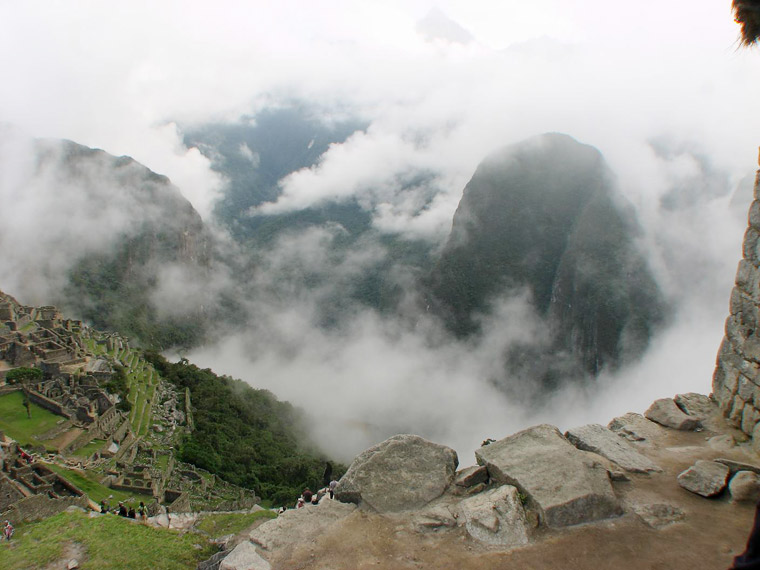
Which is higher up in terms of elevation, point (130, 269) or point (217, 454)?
point (130, 269)

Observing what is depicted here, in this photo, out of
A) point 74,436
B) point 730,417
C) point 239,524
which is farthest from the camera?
point 74,436

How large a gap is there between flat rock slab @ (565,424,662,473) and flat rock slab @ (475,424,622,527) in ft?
1.13

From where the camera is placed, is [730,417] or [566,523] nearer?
[566,523]

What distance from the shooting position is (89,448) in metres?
22.8

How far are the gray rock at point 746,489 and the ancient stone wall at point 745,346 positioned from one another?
1124 mm

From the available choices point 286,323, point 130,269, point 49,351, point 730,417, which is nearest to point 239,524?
point 730,417

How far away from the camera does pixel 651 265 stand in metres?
73.1

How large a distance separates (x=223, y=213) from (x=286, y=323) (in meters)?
78.5

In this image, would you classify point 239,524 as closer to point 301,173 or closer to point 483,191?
point 483,191

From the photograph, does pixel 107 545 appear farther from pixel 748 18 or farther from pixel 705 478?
pixel 748 18

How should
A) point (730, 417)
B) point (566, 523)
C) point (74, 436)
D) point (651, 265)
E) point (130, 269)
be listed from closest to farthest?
point (566, 523), point (730, 417), point (74, 436), point (651, 265), point (130, 269)

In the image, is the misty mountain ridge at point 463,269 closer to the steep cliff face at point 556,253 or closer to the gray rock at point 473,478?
the steep cliff face at point 556,253

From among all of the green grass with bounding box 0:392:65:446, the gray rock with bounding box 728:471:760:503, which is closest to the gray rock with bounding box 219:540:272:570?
the gray rock with bounding box 728:471:760:503

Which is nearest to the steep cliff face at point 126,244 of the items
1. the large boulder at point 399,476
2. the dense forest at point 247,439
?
the dense forest at point 247,439
